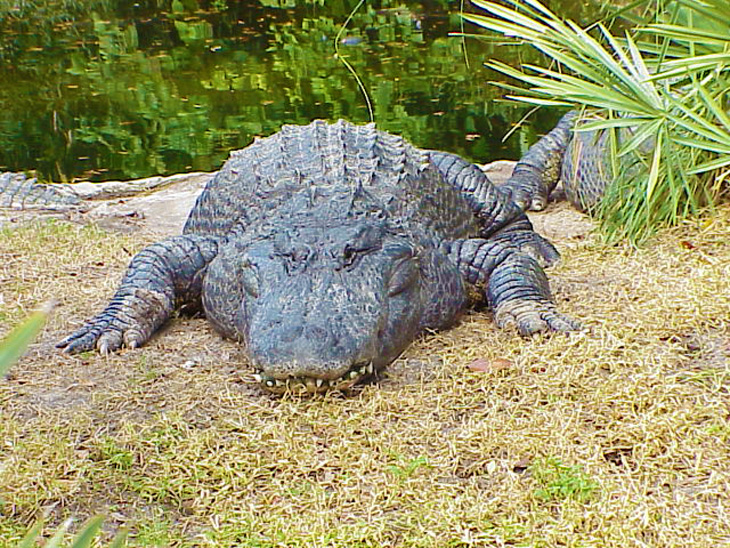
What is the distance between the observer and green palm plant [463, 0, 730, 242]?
176 inches

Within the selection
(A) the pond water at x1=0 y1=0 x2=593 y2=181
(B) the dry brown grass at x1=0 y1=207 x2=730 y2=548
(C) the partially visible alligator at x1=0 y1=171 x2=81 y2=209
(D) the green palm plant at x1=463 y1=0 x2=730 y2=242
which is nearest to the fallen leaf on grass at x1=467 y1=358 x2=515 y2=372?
(B) the dry brown grass at x1=0 y1=207 x2=730 y2=548

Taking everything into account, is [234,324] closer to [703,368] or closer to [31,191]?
[703,368]

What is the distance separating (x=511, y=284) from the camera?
14.4 ft

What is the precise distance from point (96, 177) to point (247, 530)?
7003 millimetres

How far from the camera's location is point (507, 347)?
3.98m

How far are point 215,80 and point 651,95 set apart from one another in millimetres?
8856

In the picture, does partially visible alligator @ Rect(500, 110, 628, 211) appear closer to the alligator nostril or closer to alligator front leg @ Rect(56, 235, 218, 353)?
alligator front leg @ Rect(56, 235, 218, 353)

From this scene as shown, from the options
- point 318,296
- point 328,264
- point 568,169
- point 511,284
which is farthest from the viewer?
point 568,169

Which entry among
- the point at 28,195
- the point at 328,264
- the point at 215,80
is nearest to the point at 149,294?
the point at 328,264

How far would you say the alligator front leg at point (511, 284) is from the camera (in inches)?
162

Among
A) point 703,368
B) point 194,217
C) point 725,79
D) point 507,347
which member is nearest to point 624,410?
point 703,368

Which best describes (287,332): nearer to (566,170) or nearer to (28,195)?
(566,170)

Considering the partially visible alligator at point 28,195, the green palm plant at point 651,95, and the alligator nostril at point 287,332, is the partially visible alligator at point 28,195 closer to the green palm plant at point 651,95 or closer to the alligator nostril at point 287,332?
the green palm plant at point 651,95

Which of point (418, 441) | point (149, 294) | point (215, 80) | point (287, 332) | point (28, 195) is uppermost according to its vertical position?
point (287, 332)
